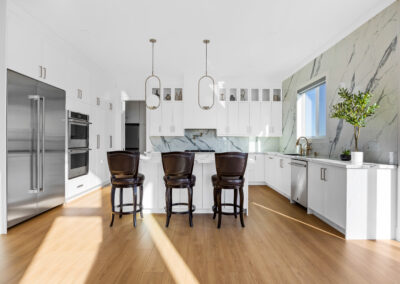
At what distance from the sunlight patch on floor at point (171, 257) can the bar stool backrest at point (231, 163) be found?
106 centimetres

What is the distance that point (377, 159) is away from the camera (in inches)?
119

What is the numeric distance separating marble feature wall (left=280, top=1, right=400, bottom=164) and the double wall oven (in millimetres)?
4525

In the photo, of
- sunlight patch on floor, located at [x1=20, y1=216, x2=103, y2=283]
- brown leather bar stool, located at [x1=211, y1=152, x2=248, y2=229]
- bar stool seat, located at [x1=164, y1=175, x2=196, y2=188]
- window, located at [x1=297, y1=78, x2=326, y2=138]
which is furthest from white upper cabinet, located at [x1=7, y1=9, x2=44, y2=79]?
window, located at [x1=297, y1=78, x2=326, y2=138]

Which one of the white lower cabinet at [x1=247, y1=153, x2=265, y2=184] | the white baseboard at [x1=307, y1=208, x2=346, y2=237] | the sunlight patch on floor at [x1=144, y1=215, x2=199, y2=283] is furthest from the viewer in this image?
the white lower cabinet at [x1=247, y1=153, x2=265, y2=184]

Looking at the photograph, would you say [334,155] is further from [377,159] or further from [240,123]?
[240,123]

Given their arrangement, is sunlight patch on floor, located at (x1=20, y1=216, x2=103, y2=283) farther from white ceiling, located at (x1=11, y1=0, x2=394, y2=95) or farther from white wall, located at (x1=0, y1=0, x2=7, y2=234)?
white ceiling, located at (x1=11, y1=0, x2=394, y2=95)

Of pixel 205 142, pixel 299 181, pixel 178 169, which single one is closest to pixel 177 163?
pixel 178 169

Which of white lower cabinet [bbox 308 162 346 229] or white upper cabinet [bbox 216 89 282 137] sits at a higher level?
white upper cabinet [bbox 216 89 282 137]

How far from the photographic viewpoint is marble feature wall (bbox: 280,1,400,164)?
283cm

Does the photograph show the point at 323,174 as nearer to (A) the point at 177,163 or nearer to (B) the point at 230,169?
(B) the point at 230,169

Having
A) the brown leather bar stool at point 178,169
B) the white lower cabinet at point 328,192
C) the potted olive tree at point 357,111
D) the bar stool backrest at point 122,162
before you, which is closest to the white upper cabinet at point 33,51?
the bar stool backrest at point 122,162

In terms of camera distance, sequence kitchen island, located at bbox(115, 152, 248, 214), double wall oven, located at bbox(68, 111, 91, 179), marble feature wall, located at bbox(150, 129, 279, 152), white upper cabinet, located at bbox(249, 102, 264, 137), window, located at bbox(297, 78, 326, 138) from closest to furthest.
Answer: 1. kitchen island, located at bbox(115, 152, 248, 214)
2. double wall oven, located at bbox(68, 111, 91, 179)
3. window, located at bbox(297, 78, 326, 138)
4. white upper cabinet, located at bbox(249, 102, 264, 137)
5. marble feature wall, located at bbox(150, 129, 279, 152)

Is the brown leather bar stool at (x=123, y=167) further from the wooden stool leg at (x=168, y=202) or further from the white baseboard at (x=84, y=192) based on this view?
the white baseboard at (x=84, y=192)

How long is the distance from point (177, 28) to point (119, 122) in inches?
143
